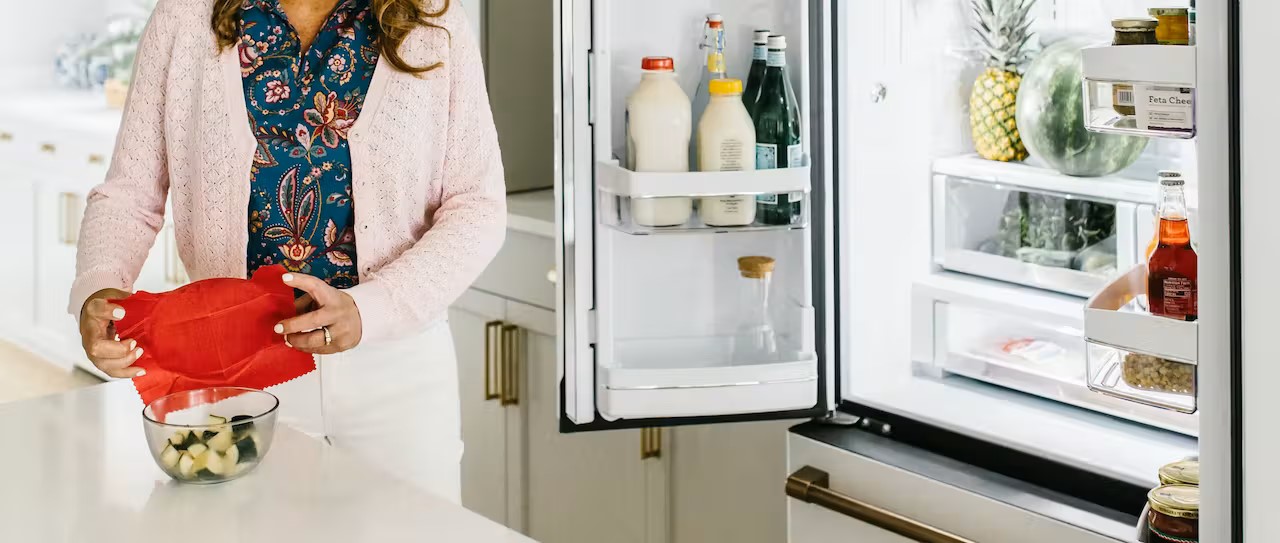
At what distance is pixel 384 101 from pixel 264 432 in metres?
0.47

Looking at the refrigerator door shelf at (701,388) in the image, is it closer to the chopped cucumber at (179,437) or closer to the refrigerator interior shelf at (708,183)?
the refrigerator interior shelf at (708,183)

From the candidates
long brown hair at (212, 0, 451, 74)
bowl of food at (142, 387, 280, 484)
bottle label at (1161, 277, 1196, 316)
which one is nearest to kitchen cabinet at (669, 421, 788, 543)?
bottle label at (1161, 277, 1196, 316)

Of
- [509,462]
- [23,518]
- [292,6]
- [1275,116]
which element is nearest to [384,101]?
[292,6]

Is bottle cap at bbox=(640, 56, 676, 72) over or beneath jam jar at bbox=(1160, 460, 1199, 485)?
over

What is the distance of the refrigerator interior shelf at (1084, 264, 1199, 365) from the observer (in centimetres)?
127

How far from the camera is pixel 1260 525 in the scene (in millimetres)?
1125

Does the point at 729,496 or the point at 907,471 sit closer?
the point at 907,471

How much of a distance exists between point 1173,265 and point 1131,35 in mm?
247

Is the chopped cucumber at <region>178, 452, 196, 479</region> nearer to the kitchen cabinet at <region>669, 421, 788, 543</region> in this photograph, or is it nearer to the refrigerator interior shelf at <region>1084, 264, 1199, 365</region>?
the refrigerator interior shelf at <region>1084, 264, 1199, 365</region>

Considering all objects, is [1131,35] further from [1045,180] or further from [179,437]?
[179,437]

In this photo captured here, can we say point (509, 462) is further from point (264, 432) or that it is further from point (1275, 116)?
point (1275, 116)

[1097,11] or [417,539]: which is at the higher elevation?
[1097,11]

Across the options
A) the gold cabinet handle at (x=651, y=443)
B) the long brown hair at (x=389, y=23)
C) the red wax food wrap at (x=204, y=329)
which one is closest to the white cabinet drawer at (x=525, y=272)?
the gold cabinet handle at (x=651, y=443)

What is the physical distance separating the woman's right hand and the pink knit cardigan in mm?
159
